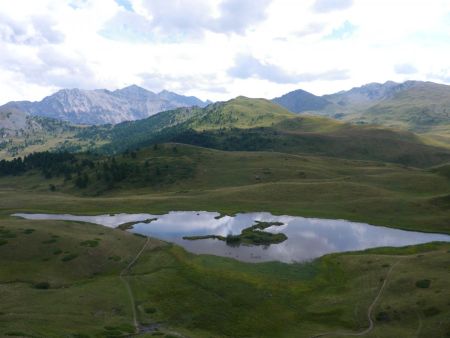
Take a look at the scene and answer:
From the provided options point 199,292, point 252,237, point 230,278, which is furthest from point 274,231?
point 199,292

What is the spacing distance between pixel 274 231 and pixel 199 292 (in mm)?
49411

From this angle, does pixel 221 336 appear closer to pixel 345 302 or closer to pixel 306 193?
pixel 345 302

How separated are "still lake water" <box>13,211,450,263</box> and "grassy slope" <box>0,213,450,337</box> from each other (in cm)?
721

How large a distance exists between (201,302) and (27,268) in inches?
1345

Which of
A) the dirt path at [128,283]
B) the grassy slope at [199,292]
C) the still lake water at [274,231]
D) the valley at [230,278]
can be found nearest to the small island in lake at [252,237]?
the valley at [230,278]

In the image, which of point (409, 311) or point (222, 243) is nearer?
point (409, 311)

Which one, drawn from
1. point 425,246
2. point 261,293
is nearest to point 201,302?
point 261,293

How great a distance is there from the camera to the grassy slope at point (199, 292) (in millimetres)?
53469

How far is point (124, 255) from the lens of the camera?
279ft

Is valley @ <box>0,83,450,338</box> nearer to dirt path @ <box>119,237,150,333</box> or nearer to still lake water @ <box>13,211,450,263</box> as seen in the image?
dirt path @ <box>119,237,150,333</box>

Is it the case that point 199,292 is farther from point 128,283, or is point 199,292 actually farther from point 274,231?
point 274,231

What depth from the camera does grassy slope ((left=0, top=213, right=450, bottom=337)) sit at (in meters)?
53.5

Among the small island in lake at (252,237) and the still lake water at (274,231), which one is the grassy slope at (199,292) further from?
the small island in lake at (252,237)

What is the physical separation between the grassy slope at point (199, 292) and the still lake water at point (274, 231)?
7212 mm
